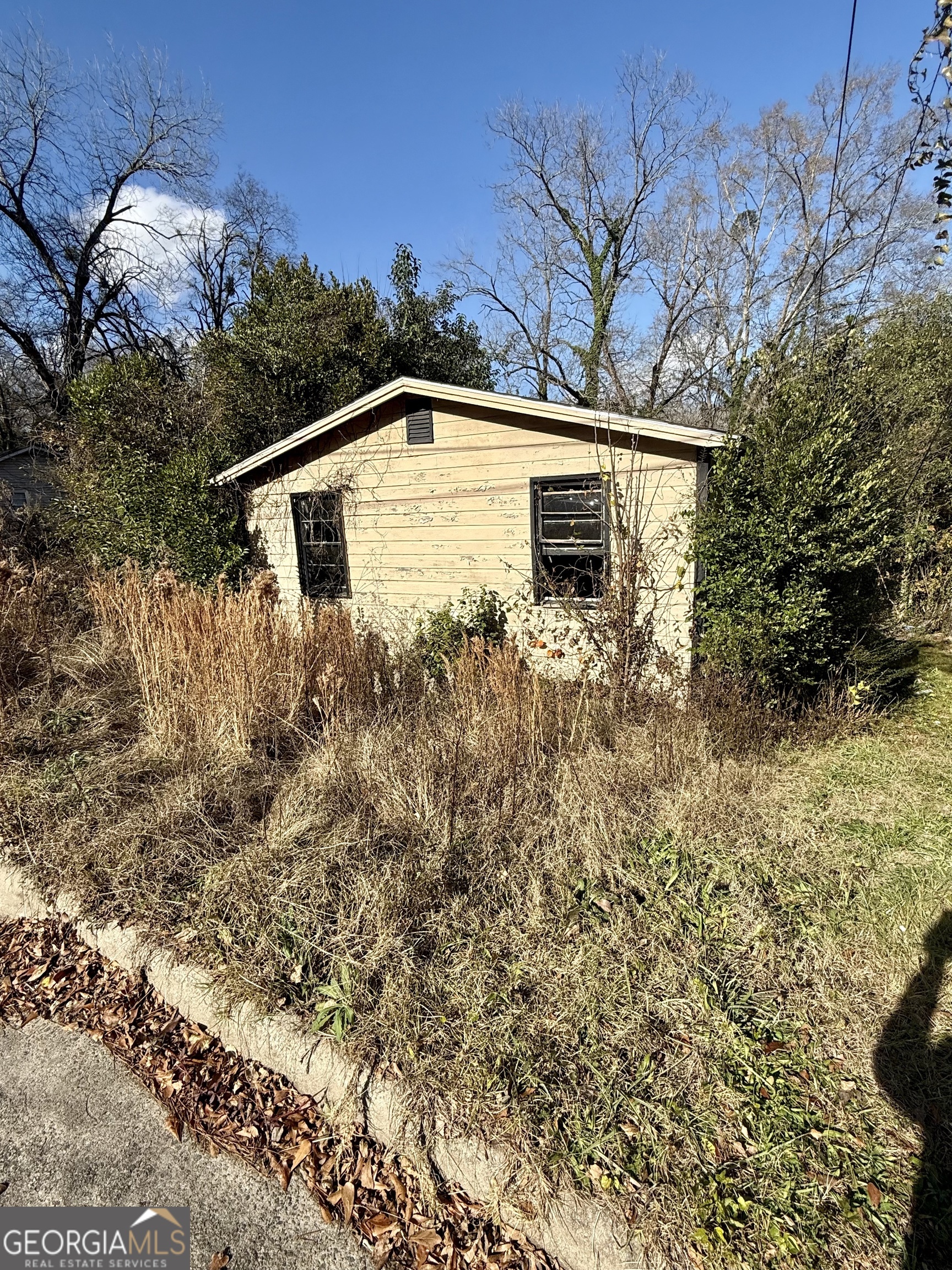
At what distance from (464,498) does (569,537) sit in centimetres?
151

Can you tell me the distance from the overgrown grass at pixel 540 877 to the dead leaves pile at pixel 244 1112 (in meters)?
→ 0.25

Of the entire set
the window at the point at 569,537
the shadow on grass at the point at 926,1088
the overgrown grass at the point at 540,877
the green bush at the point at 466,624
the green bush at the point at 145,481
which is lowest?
the shadow on grass at the point at 926,1088

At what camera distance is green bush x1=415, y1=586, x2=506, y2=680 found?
6.98 metres

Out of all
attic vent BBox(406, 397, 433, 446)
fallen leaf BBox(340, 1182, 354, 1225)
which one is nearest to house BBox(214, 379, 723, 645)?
attic vent BBox(406, 397, 433, 446)

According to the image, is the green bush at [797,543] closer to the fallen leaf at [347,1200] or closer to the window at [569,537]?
the window at [569,537]

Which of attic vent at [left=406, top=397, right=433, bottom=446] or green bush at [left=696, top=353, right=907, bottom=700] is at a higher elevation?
attic vent at [left=406, top=397, right=433, bottom=446]

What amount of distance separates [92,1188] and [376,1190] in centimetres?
107

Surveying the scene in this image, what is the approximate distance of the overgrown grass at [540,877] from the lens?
190 cm

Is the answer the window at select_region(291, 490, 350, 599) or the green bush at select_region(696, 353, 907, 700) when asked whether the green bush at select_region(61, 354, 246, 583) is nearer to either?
the window at select_region(291, 490, 350, 599)

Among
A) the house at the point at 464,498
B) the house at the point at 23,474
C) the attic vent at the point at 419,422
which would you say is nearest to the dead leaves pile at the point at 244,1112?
the house at the point at 464,498

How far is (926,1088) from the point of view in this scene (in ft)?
6.78

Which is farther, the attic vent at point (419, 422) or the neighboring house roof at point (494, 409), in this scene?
the attic vent at point (419, 422)

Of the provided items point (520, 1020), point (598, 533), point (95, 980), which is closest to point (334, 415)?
point (598, 533)

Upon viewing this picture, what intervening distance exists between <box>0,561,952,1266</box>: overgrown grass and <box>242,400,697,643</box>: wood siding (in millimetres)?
2307
